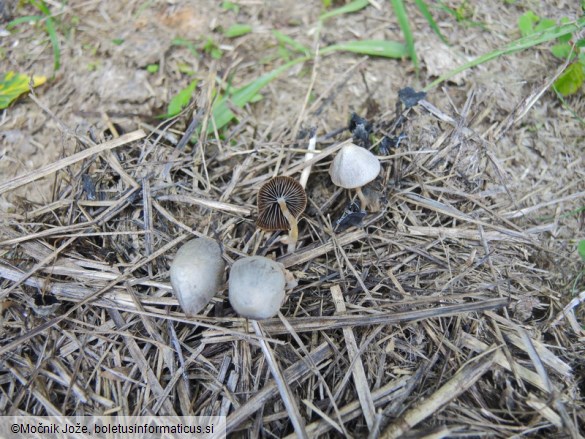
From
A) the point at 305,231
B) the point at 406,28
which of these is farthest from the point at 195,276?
the point at 406,28

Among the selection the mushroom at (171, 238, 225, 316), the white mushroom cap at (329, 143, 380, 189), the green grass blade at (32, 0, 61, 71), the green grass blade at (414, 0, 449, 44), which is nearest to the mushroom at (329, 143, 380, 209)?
the white mushroom cap at (329, 143, 380, 189)

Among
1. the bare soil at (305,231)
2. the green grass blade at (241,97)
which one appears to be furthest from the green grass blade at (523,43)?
the green grass blade at (241,97)

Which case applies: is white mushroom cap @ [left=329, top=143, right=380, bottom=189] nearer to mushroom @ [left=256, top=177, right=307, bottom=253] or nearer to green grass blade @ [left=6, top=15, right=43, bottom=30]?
mushroom @ [left=256, top=177, right=307, bottom=253]

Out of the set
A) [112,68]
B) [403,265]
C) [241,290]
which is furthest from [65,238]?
[403,265]

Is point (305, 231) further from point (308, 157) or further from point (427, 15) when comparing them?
point (427, 15)

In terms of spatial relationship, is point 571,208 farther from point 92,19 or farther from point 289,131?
point 92,19

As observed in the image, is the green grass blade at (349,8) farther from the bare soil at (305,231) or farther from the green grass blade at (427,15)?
the green grass blade at (427,15)
